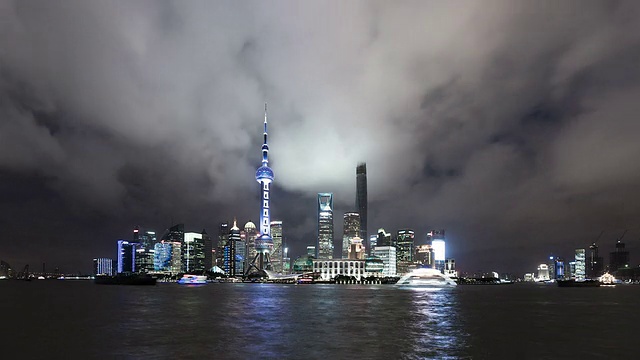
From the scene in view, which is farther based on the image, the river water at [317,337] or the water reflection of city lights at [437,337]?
the water reflection of city lights at [437,337]

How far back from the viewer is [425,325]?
65375 mm

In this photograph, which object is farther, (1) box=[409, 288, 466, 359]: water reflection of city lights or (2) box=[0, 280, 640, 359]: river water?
(1) box=[409, 288, 466, 359]: water reflection of city lights

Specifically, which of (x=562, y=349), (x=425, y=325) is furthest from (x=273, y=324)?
(x=562, y=349)

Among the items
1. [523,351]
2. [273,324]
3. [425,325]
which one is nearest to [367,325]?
[425,325]

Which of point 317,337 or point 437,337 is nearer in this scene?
point 317,337

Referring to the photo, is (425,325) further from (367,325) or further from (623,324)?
(623,324)

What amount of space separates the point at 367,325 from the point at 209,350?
26.2 meters

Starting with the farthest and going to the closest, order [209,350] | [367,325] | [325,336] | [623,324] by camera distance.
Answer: [623,324] < [367,325] < [325,336] < [209,350]

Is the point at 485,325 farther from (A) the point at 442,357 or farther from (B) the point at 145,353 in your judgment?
(B) the point at 145,353

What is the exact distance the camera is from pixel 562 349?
46.0m

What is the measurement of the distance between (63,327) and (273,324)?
93.4 feet

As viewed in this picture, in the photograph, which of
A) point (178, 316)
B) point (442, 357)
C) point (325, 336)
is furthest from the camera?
point (178, 316)

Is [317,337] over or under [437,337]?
over

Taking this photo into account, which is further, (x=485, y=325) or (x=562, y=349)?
(x=485, y=325)
